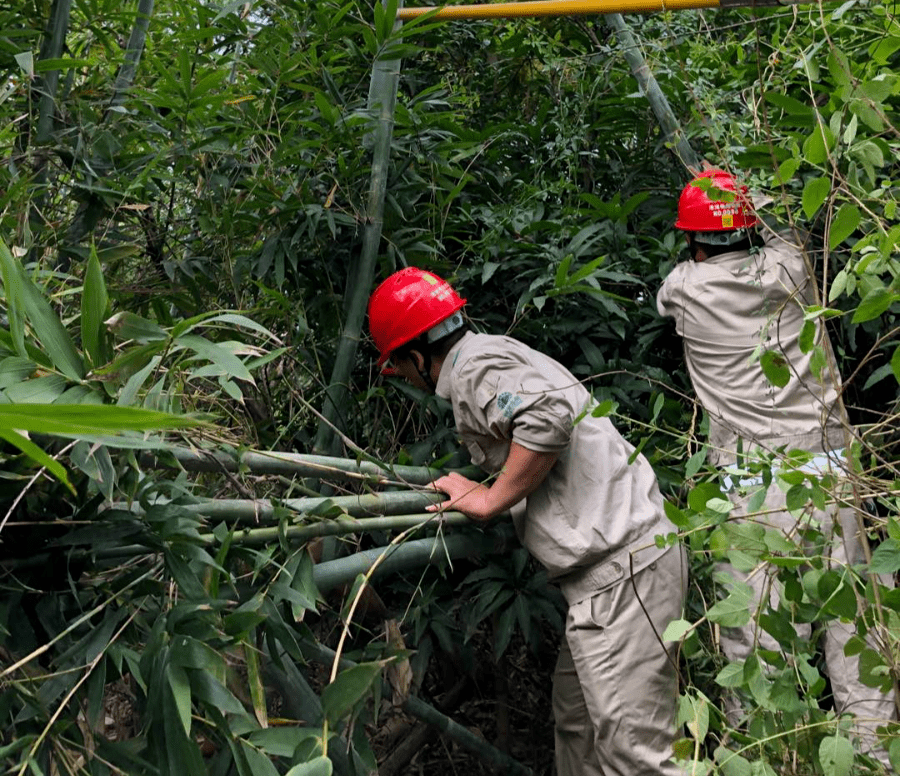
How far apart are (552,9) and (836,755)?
2194 mm

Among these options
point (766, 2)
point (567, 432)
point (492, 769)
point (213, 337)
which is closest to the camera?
point (766, 2)

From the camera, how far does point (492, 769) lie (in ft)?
10.8

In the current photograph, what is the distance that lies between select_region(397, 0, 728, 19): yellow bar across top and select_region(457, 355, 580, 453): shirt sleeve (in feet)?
3.33

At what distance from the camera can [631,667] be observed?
112 inches

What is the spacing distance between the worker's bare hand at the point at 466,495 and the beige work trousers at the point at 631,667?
1.30 feet

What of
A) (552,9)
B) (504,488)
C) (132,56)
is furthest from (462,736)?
(132,56)

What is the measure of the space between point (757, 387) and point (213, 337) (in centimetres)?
167

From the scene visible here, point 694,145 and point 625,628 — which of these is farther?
point 694,145

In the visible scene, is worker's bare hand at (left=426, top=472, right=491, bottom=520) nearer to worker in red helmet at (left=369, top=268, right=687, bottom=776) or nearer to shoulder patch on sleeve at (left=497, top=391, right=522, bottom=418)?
worker in red helmet at (left=369, top=268, right=687, bottom=776)

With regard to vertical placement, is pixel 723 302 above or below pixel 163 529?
below

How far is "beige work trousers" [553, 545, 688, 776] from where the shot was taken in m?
2.82

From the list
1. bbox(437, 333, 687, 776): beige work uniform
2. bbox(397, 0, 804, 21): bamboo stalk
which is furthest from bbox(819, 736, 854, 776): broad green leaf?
bbox(397, 0, 804, 21): bamboo stalk

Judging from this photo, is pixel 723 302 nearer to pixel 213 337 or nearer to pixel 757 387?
pixel 757 387

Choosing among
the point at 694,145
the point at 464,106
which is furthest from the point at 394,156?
the point at 694,145
